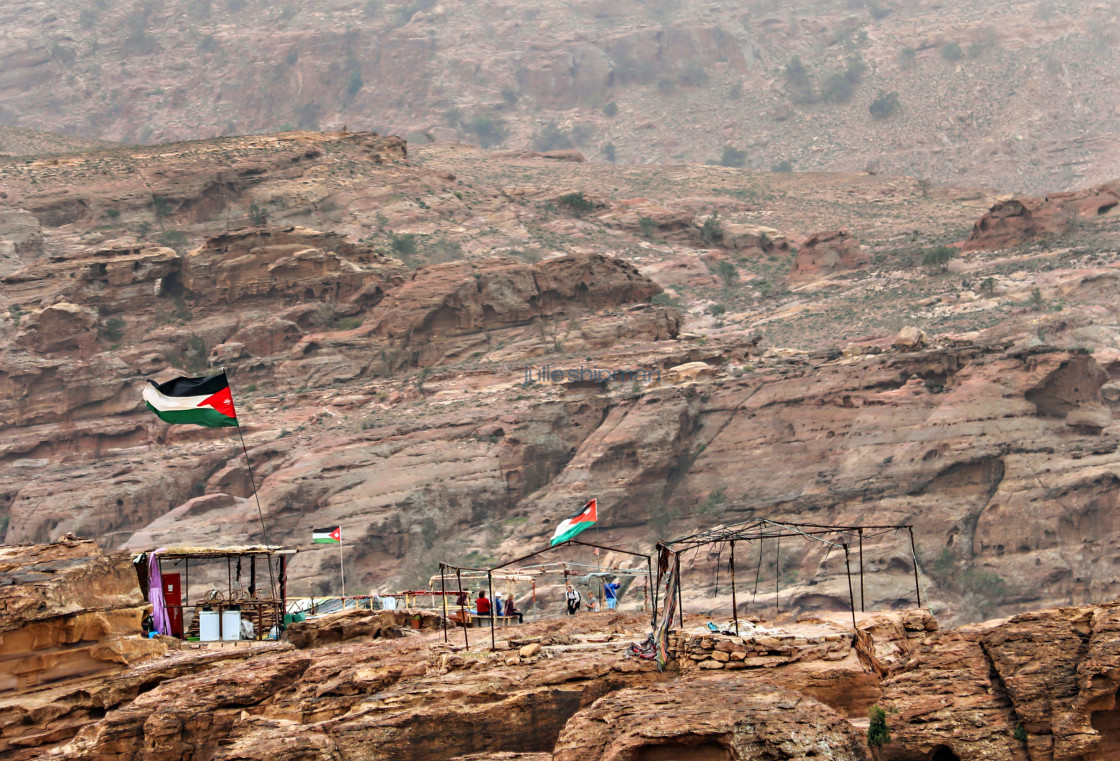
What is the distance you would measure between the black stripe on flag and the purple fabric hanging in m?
4.00

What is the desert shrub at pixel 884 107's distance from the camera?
5733 inches

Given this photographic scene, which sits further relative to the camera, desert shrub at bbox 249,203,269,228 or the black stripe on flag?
desert shrub at bbox 249,203,269,228

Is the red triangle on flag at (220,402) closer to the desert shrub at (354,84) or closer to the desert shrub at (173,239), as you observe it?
the desert shrub at (173,239)

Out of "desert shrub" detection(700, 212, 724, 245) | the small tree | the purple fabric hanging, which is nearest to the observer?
the small tree

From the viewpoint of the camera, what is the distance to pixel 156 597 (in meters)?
28.8

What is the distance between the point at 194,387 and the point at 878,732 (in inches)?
713

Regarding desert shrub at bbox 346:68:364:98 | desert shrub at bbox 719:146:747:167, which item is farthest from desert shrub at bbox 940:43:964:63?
desert shrub at bbox 346:68:364:98

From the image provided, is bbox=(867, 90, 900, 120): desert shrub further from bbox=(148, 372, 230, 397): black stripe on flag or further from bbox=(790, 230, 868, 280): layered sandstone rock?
bbox=(148, 372, 230, 397): black stripe on flag

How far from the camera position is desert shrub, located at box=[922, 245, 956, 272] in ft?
258

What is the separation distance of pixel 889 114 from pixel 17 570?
425 feet

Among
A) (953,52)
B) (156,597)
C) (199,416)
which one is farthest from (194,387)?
(953,52)

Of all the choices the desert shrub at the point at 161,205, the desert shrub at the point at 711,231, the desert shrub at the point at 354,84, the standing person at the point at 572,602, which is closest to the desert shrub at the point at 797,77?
the desert shrub at the point at 354,84

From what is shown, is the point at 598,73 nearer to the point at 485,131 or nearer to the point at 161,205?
the point at 485,131

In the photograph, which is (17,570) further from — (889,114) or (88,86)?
(88,86)
